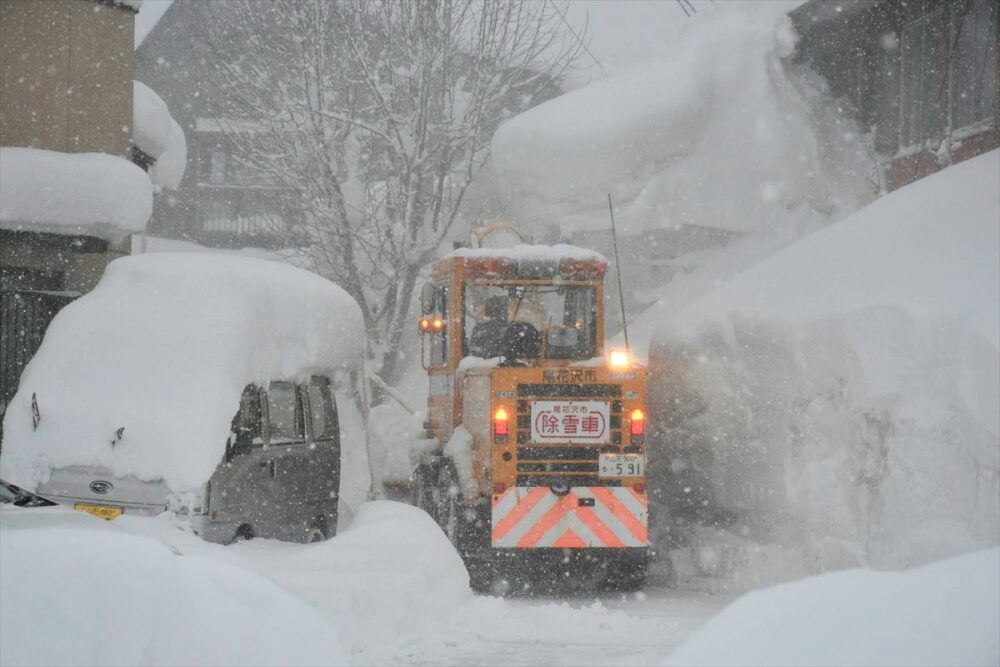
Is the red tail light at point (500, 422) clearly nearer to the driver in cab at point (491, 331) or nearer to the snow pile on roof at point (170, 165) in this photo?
the driver in cab at point (491, 331)

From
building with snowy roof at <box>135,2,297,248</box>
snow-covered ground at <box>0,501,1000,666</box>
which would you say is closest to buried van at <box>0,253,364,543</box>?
snow-covered ground at <box>0,501,1000,666</box>

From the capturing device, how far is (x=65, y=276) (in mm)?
14961

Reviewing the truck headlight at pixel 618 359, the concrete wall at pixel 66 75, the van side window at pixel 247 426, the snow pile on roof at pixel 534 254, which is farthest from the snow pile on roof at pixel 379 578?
the concrete wall at pixel 66 75

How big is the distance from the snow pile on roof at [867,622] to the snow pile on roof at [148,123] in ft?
48.3

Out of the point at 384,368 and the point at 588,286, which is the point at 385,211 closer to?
the point at 384,368

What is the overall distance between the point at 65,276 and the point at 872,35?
12.0 m

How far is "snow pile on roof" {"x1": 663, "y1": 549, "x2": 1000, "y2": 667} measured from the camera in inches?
116

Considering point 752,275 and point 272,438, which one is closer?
point 272,438

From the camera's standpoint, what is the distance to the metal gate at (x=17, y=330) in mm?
13984

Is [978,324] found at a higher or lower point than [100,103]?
lower

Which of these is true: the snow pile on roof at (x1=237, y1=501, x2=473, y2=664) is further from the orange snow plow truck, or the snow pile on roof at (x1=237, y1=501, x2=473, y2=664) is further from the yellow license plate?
the orange snow plow truck

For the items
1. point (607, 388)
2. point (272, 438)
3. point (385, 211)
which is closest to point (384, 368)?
point (385, 211)

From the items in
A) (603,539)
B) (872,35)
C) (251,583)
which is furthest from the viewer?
(872,35)

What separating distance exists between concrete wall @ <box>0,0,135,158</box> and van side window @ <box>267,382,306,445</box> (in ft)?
20.9
